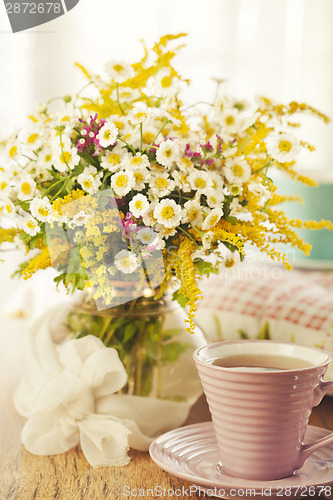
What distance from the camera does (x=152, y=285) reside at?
673 mm

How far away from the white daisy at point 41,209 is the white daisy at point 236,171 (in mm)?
203

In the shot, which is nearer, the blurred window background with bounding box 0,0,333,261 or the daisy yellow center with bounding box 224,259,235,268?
the daisy yellow center with bounding box 224,259,235,268

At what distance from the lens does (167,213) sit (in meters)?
0.61

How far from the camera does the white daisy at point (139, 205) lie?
604 mm

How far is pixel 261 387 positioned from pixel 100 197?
0.85ft

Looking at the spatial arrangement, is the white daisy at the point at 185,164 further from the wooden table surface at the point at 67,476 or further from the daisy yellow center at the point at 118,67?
the wooden table surface at the point at 67,476

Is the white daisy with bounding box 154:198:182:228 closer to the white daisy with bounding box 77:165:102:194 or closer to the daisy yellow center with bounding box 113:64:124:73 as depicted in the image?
the white daisy with bounding box 77:165:102:194

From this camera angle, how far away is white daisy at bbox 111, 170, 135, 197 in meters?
0.61

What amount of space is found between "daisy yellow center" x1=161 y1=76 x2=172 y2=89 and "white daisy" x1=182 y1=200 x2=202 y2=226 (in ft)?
0.55

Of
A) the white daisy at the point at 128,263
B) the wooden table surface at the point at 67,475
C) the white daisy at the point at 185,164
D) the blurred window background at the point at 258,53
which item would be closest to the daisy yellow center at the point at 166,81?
the white daisy at the point at 185,164

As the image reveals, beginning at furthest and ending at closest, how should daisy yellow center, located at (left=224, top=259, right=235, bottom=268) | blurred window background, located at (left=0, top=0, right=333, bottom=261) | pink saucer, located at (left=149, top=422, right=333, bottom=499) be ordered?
blurred window background, located at (left=0, top=0, right=333, bottom=261), daisy yellow center, located at (left=224, top=259, right=235, bottom=268), pink saucer, located at (left=149, top=422, right=333, bottom=499)

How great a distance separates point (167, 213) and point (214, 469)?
0.26m

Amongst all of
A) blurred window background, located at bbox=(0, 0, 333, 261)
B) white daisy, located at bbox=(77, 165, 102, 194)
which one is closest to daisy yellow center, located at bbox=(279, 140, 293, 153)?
white daisy, located at bbox=(77, 165, 102, 194)

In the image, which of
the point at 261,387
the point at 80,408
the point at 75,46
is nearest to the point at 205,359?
the point at 261,387
